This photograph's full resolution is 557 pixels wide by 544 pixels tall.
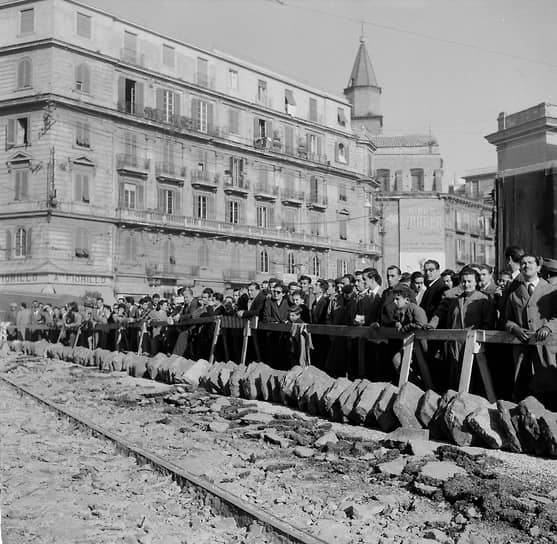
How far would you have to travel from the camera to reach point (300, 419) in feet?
31.2

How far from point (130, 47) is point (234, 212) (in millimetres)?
13280

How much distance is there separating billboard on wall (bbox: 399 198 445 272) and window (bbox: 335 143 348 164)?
8199 mm

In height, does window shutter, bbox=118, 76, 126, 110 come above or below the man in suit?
above

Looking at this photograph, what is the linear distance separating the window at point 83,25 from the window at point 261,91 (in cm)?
1461

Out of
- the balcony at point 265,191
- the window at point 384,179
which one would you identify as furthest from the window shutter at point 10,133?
the window at point 384,179

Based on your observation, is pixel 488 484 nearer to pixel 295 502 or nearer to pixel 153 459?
pixel 295 502

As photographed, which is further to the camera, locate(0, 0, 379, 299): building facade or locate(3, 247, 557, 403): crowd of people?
locate(0, 0, 379, 299): building facade

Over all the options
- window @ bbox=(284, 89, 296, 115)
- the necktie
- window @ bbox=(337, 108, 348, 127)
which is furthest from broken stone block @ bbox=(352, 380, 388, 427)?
window @ bbox=(337, 108, 348, 127)

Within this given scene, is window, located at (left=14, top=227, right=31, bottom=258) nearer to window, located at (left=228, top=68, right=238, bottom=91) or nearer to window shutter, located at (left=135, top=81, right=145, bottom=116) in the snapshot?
window shutter, located at (left=135, top=81, right=145, bottom=116)

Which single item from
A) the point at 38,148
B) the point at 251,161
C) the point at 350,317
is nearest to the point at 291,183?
the point at 251,161

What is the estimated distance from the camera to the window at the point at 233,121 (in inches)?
1994

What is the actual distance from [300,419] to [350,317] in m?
2.31

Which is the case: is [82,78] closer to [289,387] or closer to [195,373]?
[195,373]

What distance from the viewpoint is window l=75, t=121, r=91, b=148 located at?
4166cm
